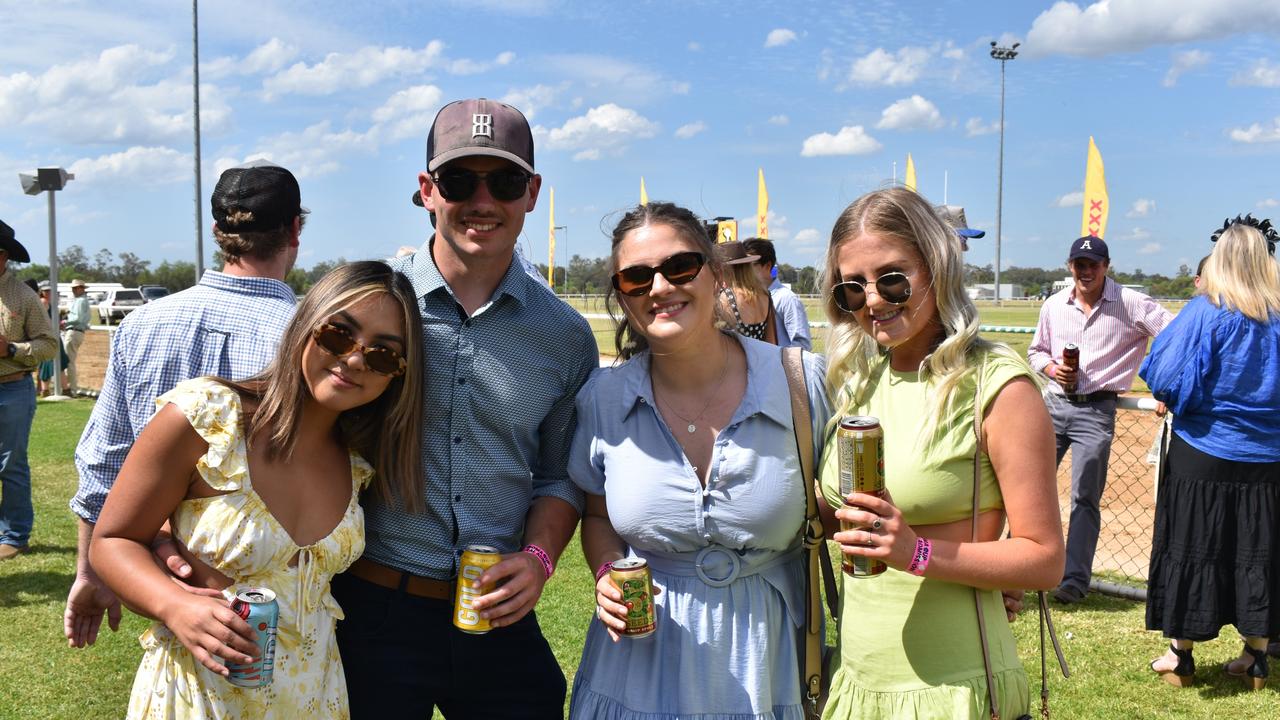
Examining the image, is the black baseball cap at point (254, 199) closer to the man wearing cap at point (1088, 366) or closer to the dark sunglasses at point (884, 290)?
the dark sunglasses at point (884, 290)

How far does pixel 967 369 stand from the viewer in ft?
6.86

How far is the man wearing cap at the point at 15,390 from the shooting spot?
6.86 m

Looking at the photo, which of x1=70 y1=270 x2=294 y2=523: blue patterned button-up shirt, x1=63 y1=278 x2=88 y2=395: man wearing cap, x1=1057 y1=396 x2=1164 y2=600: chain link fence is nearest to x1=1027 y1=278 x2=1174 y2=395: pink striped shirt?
x1=1057 y1=396 x2=1164 y2=600: chain link fence

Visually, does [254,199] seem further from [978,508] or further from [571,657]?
[571,657]

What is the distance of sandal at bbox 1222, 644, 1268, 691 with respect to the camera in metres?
4.66

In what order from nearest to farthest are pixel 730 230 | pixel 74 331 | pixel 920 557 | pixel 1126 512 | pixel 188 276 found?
pixel 920 557 → pixel 730 230 → pixel 1126 512 → pixel 74 331 → pixel 188 276

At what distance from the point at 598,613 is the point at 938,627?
766mm

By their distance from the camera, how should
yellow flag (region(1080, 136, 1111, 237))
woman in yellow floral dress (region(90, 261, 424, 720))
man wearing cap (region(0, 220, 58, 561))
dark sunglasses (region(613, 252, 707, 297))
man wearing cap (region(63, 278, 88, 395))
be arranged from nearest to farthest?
woman in yellow floral dress (region(90, 261, 424, 720)) < dark sunglasses (region(613, 252, 707, 297)) < man wearing cap (region(0, 220, 58, 561)) < man wearing cap (region(63, 278, 88, 395)) < yellow flag (region(1080, 136, 1111, 237))

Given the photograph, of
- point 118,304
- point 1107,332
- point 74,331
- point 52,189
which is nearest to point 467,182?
point 1107,332

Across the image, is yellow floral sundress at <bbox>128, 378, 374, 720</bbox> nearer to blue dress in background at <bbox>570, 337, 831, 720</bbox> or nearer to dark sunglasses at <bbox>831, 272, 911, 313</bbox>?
blue dress in background at <bbox>570, 337, 831, 720</bbox>

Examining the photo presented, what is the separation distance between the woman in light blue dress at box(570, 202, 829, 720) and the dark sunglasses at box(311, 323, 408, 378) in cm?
51

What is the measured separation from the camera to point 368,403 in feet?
8.03

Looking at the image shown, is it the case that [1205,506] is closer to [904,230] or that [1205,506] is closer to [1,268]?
[904,230]

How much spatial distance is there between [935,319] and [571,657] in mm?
3254
